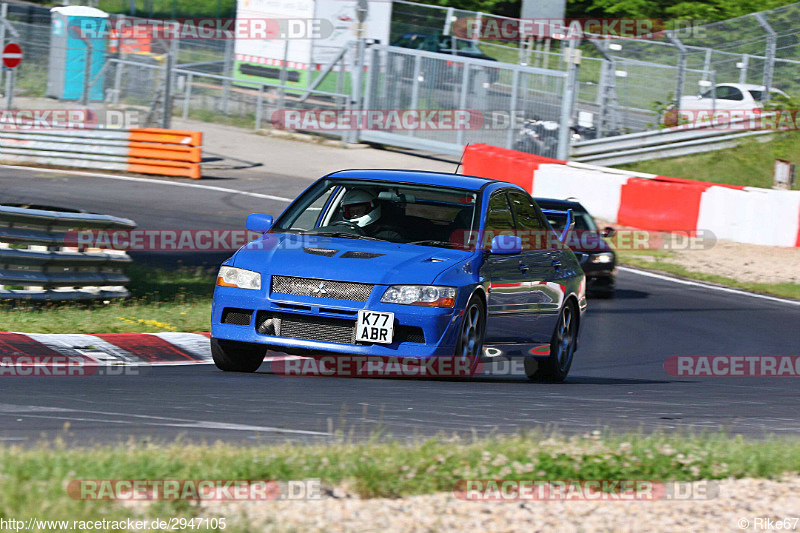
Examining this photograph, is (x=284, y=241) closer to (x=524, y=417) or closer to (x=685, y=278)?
(x=524, y=417)

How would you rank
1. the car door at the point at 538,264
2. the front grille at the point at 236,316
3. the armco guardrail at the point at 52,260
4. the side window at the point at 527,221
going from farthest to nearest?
the armco guardrail at the point at 52,260, the side window at the point at 527,221, the car door at the point at 538,264, the front grille at the point at 236,316

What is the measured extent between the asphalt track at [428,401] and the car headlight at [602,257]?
6.65 feet

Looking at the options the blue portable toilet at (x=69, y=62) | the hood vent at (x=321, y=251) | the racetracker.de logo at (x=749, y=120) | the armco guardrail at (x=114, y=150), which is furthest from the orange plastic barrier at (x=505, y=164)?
the hood vent at (x=321, y=251)

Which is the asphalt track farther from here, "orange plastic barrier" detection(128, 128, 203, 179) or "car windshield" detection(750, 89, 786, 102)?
"car windshield" detection(750, 89, 786, 102)

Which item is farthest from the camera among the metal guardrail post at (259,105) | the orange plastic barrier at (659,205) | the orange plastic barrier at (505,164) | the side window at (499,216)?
the metal guardrail post at (259,105)

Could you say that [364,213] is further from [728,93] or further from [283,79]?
[283,79]

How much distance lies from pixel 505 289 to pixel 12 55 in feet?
60.8

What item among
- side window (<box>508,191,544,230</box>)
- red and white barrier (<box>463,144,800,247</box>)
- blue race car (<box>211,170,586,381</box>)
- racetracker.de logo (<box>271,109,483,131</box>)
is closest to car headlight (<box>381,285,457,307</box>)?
blue race car (<box>211,170,586,381</box>)

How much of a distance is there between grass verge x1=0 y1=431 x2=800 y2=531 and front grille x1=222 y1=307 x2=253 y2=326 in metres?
2.49

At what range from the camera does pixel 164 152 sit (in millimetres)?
23422

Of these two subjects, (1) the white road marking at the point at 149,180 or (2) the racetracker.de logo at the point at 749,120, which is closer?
(1) the white road marking at the point at 149,180

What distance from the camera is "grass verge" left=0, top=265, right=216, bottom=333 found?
31.0ft

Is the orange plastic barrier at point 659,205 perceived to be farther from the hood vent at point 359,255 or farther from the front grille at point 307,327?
the front grille at point 307,327

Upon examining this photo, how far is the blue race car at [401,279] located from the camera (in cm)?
733
